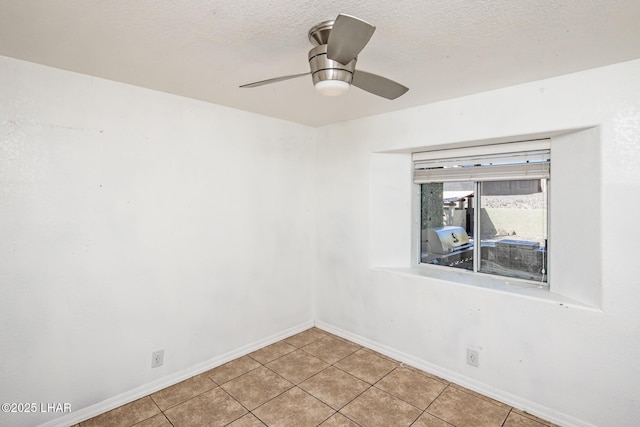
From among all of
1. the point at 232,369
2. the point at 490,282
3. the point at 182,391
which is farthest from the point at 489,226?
the point at 182,391

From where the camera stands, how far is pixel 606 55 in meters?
1.76

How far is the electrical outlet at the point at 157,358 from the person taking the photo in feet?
7.90

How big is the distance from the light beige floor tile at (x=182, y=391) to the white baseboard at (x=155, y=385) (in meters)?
0.05

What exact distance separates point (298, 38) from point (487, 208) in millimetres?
2193

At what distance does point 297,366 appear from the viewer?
9.11 feet

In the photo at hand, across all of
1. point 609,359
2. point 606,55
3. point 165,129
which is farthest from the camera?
point 165,129

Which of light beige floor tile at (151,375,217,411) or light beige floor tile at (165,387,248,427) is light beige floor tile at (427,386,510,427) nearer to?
light beige floor tile at (165,387,248,427)

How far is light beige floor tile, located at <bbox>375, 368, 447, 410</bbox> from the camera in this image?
232 cm

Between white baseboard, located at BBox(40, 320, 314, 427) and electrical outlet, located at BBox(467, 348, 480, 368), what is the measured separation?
5.76 feet

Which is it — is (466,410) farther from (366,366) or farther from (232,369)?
(232,369)

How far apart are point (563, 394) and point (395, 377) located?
3.69 feet

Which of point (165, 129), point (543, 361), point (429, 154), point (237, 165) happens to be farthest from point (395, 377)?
point (165, 129)

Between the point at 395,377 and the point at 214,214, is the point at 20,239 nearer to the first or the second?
the point at 214,214

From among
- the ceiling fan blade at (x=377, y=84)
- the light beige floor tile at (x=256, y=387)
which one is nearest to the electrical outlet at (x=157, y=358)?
the light beige floor tile at (x=256, y=387)
